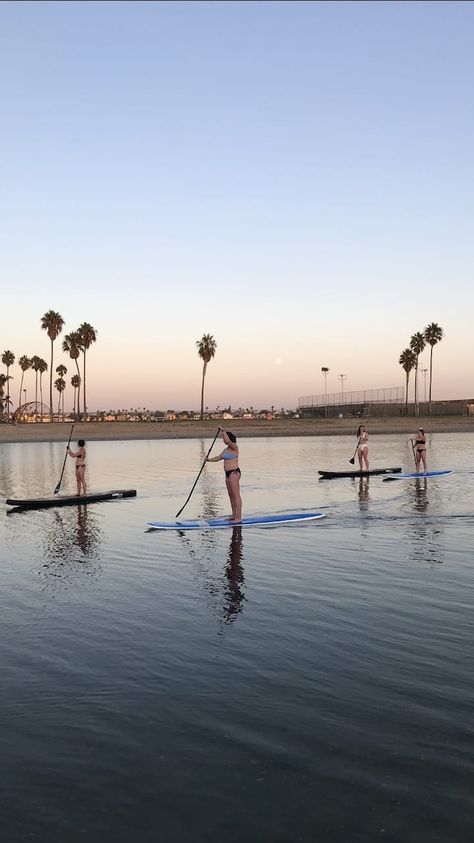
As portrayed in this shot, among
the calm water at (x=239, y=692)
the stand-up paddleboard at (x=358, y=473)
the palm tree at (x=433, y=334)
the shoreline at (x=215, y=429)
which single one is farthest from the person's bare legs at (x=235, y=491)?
the palm tree at (x=433, y=334)

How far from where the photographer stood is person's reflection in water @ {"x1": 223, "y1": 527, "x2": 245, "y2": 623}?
10164mm

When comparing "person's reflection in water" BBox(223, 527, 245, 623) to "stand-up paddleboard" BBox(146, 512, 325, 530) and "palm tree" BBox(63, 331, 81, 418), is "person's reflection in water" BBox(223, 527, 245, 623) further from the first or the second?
"palm tree" BBox(63, 331, 81, 418)

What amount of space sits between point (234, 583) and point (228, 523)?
6.11m

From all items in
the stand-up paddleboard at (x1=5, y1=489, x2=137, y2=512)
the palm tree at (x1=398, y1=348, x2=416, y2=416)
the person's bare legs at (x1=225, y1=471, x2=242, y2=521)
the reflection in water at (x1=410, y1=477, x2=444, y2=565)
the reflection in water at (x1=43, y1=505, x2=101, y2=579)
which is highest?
the palm tree at (x1=398, y1=348, x2=416, y2=416)

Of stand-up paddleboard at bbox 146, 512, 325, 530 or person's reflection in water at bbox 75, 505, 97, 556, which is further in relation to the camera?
stand-up paddleboard at bbox 146, 512, 325, 530

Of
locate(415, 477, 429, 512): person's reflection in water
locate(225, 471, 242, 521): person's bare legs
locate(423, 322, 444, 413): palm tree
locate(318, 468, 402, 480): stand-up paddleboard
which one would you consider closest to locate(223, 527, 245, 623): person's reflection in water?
locate(225, 471, 242, 521): person's bare legs

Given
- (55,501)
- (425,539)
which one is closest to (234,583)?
(425,539)

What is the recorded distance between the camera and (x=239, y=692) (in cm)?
703

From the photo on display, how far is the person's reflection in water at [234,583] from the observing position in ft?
33.3

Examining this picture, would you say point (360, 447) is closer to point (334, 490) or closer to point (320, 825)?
point (334, 490)

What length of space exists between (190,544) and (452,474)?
20.9 m

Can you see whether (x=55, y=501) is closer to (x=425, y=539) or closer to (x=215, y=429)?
(x=425, y=539)

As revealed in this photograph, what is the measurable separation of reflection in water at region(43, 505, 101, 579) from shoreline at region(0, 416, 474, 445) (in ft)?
227

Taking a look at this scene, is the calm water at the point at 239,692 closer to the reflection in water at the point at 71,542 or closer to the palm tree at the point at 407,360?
the reflection in water at the point at 71,542
